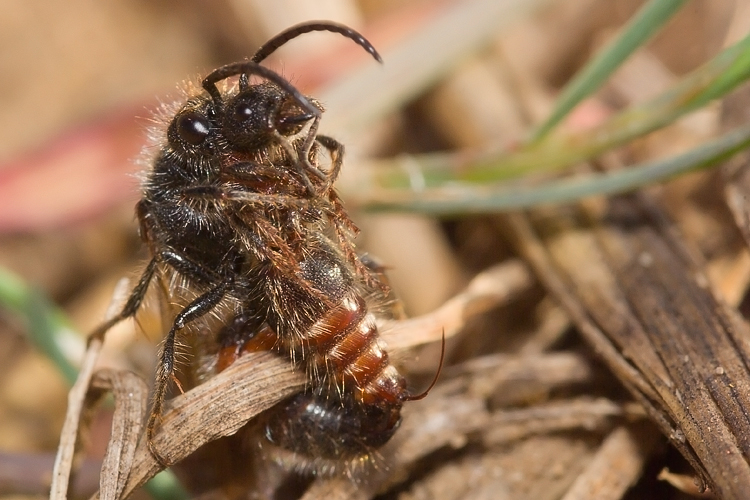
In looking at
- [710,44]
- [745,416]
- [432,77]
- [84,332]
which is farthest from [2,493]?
[710,44]

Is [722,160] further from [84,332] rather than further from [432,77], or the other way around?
[84,332]

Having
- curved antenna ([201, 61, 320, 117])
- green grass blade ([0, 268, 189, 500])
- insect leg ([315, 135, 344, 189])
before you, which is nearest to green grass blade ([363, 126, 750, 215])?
insect leg ([315, 135, 344, 189])

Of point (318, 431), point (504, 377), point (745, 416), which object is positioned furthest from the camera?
point (504, 377)

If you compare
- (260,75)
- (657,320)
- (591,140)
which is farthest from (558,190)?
(260,75)

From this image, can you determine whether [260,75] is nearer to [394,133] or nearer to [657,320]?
[657,320]

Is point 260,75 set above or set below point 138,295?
above

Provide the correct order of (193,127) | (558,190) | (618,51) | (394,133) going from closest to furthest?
(193,127), (618,51), (558,190), (394,133)
